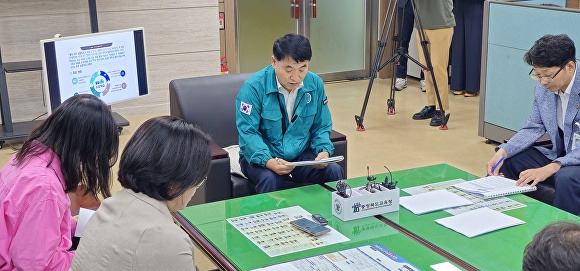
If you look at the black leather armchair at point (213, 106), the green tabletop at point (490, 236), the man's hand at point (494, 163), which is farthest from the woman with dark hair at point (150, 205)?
the man's hand at point (494, 163)

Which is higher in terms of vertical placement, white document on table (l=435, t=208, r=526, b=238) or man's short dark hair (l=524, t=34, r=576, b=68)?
man's short dark hair (l=524, t=34, r=576, b=68)

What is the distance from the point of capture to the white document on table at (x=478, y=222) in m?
2.84

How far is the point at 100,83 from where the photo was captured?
5539 mm

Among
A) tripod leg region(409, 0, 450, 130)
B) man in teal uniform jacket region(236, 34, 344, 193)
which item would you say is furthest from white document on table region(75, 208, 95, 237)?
tripod leg region(409, 0, 450, 130)

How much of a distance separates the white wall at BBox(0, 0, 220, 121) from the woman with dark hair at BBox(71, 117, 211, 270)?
4411 millimetres

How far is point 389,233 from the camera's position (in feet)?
9.34

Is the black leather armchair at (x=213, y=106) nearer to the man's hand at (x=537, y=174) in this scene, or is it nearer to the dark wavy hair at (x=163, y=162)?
the man's hand at (x=537, y=174)

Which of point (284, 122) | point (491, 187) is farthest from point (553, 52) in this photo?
Result: point (284, 122)

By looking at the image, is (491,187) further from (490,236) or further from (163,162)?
(163,162)

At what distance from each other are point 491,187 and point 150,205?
181 centimetres

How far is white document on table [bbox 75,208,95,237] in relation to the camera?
283 cm

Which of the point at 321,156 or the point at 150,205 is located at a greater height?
the point at 150,205

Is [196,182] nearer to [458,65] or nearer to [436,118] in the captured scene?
[436,118]

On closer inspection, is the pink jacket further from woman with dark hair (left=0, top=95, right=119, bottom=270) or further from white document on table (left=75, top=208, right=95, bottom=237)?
white document on table (left=75, top=208, right=95, bottom=237)
